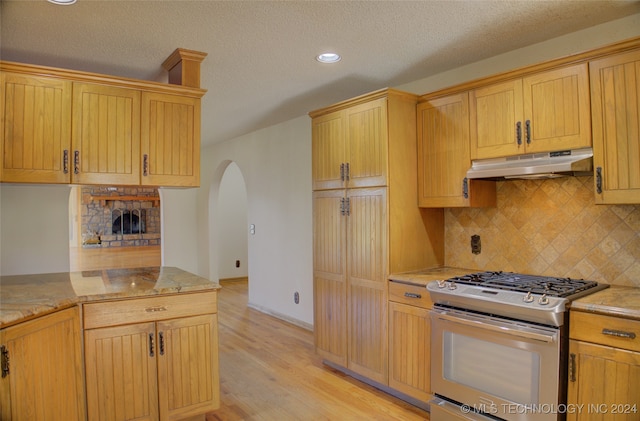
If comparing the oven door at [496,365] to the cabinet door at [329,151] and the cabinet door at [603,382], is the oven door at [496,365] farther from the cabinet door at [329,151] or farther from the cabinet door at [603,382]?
the cabinet door at [329,151]

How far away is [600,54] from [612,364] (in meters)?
1.59

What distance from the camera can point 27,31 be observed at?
96.7 inches

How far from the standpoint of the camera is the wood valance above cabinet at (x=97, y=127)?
2.45m

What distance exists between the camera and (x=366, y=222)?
10.1ft

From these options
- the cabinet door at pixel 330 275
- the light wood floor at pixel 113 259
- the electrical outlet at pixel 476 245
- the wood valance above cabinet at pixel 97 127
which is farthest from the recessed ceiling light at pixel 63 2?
the light wood floor at pixel 113 259

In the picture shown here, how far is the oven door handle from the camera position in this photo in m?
2.06

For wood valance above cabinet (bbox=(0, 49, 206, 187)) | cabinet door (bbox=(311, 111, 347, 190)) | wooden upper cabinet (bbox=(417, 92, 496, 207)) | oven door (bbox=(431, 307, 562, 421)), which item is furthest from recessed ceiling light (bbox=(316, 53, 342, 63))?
oven door (bbox=(431, 307, 562, 421))

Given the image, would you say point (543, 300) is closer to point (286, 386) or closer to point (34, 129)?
point (286, 386)

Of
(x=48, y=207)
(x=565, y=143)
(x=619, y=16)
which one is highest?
(x=619, y=16)

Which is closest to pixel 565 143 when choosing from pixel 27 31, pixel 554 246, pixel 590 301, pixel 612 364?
pixel 554 246

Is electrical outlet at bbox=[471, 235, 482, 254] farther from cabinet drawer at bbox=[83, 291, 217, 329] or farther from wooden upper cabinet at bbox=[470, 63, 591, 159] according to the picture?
cabinet drawer at bbox=[83, 291, 217, 329]

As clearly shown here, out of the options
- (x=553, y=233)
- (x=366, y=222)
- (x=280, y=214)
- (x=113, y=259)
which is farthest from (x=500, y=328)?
(x=113, y=259)

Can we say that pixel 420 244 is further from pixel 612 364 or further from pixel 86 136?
pixel 86 136

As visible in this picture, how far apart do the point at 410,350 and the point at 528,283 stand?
2.96 ft
